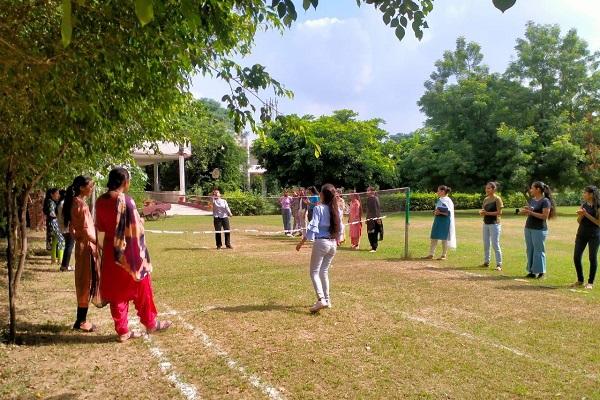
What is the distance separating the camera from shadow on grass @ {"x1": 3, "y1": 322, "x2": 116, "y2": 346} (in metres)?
5.44

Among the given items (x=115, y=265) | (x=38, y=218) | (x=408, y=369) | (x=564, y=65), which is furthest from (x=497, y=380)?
(x=564, y=65)

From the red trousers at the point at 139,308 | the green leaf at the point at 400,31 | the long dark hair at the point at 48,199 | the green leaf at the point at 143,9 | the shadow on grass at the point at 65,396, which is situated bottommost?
the shadow on grass at the point at 65,396

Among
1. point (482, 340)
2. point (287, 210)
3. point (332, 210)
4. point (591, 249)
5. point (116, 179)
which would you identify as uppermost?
point (116, 179)

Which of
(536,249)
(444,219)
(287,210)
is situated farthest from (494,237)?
(287,210)

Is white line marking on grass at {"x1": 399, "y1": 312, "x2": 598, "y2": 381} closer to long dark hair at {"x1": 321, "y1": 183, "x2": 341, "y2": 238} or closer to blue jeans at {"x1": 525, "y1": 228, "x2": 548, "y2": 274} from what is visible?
long dark hair at {"x1": 321, "y1": 183, "x2": 341, "y2": 238}

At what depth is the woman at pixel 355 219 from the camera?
1386cm

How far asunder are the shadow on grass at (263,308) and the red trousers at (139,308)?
1461mm

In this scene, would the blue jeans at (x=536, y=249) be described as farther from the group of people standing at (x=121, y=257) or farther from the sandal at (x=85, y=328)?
the sandal at (x=85, y=328)

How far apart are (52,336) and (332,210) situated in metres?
3.64

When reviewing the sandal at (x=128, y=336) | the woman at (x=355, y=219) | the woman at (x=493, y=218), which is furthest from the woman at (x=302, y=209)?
the sandal at (x=128, y=336)

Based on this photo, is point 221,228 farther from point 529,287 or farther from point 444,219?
point 529,287

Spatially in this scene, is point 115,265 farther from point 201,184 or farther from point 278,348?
point 201,184

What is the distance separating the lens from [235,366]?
4699 mm

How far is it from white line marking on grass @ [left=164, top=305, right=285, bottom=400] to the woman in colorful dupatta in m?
0.84
